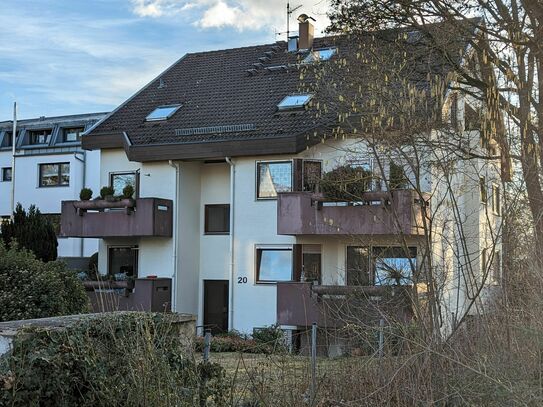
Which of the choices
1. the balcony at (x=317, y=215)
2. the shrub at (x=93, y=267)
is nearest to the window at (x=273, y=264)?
the balcony at (x=317, y=215)

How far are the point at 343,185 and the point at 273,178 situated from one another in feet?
21.6

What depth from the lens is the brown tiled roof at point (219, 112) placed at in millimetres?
24141

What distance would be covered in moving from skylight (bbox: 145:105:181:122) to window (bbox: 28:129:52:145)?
1715 centimetres

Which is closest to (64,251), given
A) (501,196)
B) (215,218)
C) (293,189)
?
(215,218)

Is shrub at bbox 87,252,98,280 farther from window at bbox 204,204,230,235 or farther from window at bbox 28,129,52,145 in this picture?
window at bbox 28,129,52,145

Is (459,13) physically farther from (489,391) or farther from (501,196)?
(489,391)

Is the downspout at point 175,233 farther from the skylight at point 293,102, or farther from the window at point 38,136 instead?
the window at point 38,136

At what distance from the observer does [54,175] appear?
133 ft

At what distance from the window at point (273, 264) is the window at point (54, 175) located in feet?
61.0

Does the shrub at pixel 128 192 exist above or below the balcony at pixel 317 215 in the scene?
above

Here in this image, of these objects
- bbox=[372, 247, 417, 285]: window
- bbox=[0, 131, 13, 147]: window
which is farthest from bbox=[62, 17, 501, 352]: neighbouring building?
bbox=[0, 131, 13, 147]: window

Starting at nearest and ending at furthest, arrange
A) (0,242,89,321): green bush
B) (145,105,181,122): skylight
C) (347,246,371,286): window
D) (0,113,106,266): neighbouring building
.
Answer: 1. (0,242,89,321): green bush
2. (347,246,371,286): window
3. (145,105,181,122): skylight
4. (0,113,106,266): neighbouring building

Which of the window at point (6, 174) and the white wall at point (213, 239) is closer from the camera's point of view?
the white wall at point (213, 239)

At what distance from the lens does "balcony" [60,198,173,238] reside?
2483 centimetres
